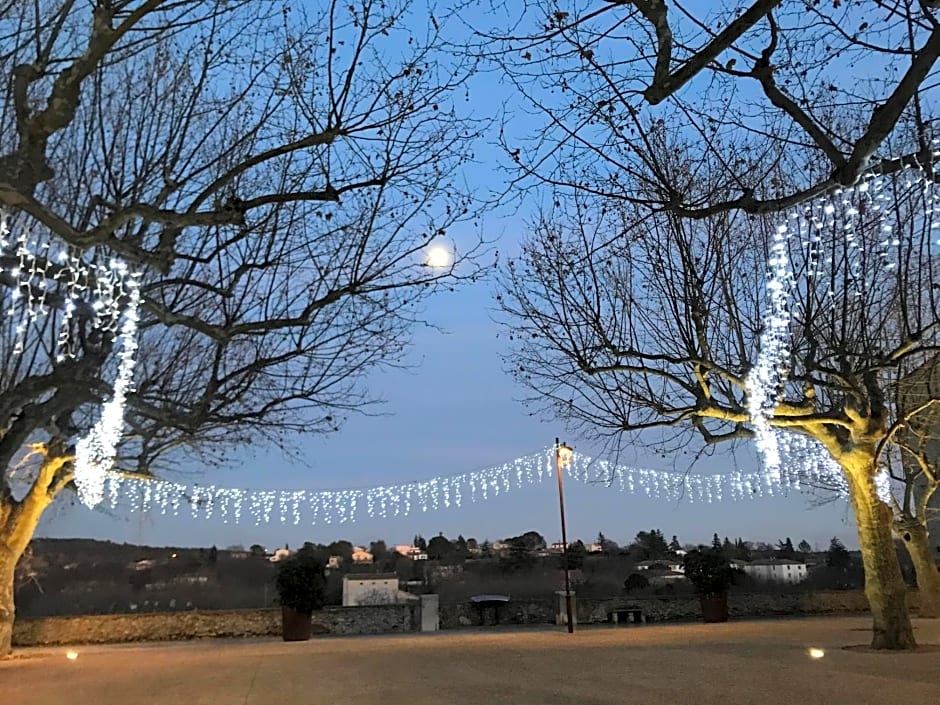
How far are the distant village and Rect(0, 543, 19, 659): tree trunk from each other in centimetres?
462

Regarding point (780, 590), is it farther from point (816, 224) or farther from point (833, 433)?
point (816, 224)

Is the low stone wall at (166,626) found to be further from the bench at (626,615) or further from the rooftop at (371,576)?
the bench at (626,615)

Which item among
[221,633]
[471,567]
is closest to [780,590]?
[471,567]

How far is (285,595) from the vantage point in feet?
39.4

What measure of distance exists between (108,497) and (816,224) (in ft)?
35.4

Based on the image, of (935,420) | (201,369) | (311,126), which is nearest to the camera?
(311,126)

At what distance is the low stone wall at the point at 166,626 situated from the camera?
40.8ft

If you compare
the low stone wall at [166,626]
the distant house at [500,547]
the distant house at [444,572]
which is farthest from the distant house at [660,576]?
the low stone wall at [166,626]

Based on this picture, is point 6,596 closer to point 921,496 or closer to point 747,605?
point 747,605

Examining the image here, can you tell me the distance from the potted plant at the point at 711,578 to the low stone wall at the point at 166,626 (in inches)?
228

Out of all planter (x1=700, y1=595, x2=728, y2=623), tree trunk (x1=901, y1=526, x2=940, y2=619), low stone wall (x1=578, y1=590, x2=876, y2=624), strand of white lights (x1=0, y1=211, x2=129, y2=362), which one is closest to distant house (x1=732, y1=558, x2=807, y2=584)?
low stone wall (x1=578, y1=590, x2=876, y2=624)

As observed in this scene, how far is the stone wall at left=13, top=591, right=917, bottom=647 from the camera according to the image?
12688 millimetres

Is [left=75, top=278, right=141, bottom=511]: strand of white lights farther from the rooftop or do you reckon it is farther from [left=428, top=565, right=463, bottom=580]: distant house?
[left=428, top=565, right=463, bottom=580]: distant house

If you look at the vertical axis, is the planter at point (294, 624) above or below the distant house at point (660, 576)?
below
